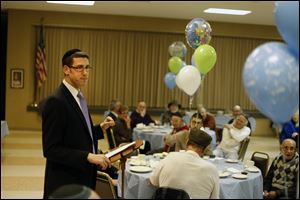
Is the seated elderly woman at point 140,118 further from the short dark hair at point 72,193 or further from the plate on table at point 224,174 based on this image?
the short dark hair at point 72,193

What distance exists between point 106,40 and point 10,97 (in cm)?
304

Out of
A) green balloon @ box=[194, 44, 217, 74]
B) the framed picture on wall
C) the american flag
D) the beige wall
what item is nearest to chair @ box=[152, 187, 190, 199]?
green balloon @ box=[194, 44, 217, 74]

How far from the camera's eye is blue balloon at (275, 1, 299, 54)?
5.94 feet

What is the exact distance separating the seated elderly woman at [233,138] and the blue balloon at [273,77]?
4406 mm

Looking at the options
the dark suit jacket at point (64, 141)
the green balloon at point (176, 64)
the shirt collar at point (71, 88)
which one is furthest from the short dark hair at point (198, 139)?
the green balloon at point (176, 64)

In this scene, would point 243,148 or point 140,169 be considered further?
point 243,148

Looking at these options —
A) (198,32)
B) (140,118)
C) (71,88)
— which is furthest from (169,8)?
(71,88)

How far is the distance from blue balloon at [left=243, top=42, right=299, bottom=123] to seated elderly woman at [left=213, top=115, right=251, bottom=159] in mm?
4406

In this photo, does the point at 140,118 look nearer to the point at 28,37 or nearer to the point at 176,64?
the point at 176,64

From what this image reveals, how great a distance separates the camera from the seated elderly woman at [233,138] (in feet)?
20.5

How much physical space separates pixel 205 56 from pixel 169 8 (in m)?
5.14

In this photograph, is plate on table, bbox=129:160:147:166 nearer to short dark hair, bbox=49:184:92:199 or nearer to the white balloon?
the white balloon

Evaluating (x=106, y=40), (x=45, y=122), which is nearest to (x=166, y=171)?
(x=45, y=122)

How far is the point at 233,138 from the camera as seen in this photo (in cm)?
629
